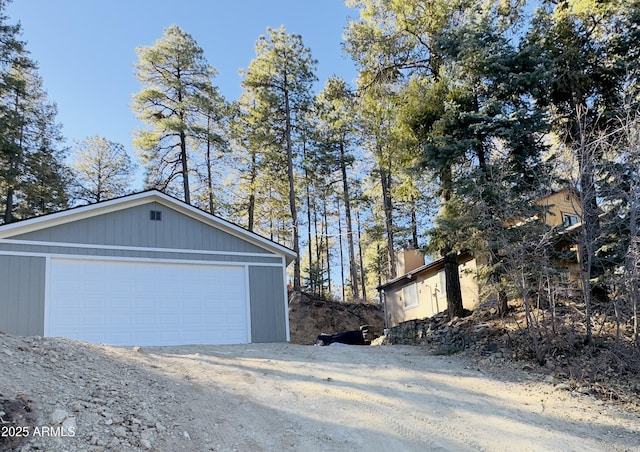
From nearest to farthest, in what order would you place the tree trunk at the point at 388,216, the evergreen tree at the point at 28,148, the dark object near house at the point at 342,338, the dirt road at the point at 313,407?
the dirt road at the point at 313,407 < the dark object near house at the point at 342,338 < the evergreen tree at the point at 28,148 < the tree trunk at the point at 388,216

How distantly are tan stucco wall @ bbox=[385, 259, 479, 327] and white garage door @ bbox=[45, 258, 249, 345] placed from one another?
7661 millimetres

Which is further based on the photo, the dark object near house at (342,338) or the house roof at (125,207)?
the dark object near house at (342,338)

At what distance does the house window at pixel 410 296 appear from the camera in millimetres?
18581

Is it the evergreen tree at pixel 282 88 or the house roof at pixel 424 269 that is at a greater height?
the evergreen tree at pixel 282 88

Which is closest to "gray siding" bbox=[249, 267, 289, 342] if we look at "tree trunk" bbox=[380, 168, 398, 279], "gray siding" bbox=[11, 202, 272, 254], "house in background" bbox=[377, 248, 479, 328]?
"gray siding" bbox=[11, 202, 272, 254]

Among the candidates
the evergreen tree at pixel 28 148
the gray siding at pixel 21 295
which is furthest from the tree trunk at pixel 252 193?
the gray siding at pixel 21 295

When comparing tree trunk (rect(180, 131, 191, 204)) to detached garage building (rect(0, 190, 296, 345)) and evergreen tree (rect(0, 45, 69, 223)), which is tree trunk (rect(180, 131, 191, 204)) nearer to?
evergreen tree (rect(0, 45, 69, 223))

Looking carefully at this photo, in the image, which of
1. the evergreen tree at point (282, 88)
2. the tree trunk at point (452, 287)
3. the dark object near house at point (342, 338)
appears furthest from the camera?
the evergreen tree at point (282, 88)

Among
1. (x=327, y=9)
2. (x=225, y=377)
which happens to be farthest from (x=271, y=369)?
(x=327, y=9)

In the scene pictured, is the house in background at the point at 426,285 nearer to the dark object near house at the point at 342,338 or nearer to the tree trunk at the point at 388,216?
the tree trunk at the point at 388,216

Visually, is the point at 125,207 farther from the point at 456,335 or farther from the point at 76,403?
the point at 456,335

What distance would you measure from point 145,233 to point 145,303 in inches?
68.6

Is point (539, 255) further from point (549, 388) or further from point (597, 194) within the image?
point (549, 388)

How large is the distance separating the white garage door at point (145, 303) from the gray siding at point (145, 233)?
0.52 metres
